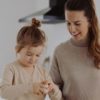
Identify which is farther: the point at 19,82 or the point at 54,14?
the point at 54,14

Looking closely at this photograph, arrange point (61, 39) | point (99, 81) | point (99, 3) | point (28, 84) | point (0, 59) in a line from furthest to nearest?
point (0, 59)
point (61, 39)
point (99, 3)
point (99, 81)
point (28, 84)

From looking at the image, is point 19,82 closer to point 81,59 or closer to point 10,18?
point 81,59

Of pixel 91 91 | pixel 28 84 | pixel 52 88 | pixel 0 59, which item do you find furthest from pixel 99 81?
pixel 0 59

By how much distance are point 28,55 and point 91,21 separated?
1.00 ft

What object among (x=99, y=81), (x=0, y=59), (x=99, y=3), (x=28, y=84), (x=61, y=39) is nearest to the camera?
(x=28, y=84)

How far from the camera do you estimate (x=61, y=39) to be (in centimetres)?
234

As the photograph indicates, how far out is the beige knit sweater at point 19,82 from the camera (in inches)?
42.4

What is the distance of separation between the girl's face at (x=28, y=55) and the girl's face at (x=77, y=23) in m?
0.16

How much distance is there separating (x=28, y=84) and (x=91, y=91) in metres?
0.30

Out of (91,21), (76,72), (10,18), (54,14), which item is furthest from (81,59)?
(10,18)

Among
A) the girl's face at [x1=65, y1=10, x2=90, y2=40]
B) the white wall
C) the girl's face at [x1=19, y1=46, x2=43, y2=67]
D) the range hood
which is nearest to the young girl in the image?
the girl's face at [x1=19, y1=46, x2=43, y2=67]

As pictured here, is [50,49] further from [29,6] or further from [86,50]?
[86,50]

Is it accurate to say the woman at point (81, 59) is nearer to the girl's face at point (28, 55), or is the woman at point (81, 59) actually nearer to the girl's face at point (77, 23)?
the girl's face at point (77, 23)

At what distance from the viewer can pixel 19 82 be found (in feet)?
3.69
